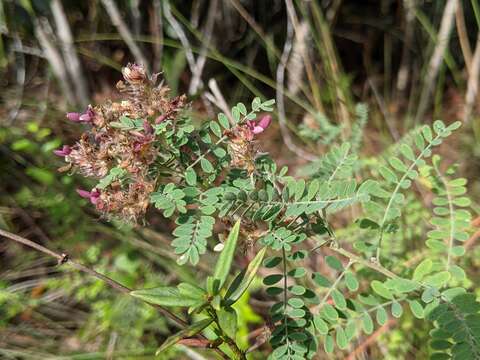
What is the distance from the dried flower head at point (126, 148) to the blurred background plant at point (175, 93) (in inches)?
17.9

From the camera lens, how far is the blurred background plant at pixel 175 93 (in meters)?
1.71

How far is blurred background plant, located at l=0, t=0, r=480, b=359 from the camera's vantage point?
171 cm

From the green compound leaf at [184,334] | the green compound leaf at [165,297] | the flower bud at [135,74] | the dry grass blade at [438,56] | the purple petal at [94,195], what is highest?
the dry grass blade at [438,56]

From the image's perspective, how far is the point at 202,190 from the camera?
988mm

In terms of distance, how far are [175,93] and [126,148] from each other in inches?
55.5

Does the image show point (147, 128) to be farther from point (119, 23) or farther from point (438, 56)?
point (438, 56)

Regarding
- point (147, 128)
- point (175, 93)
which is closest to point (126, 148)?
point (147, 128)

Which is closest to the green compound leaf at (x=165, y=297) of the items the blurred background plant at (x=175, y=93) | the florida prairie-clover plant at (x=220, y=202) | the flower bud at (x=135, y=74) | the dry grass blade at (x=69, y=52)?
the florida prairie-clover plant at (x=220, y=202)

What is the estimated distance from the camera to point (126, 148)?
0.88 metres

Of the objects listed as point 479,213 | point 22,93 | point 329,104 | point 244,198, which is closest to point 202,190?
point 244,198

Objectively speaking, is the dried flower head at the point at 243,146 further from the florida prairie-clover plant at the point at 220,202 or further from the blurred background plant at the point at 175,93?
the blurred background plant at the point at 175,93

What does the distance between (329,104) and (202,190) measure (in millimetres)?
1439

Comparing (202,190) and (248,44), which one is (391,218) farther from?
(248,44)

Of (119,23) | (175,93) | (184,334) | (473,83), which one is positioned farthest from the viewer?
(175,93)
